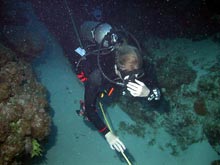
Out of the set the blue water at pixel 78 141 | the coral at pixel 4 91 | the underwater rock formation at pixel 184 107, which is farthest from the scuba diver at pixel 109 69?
the underwater rock formation at pixel 184 107

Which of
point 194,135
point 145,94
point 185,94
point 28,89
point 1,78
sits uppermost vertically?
point 1,78

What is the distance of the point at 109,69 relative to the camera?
4.51m

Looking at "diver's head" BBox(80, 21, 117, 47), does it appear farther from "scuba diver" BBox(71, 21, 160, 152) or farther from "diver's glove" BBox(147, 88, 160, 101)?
"diver's glove" BBox(147, 88, 160, 101)

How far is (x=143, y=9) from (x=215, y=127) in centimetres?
431

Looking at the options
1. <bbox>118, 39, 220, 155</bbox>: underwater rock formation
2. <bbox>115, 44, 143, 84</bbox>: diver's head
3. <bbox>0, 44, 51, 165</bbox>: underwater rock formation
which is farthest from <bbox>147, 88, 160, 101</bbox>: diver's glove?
<bbox>0, 44, 51, 165</bbox>: underwater rock formation

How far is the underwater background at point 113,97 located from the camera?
5.41 meters

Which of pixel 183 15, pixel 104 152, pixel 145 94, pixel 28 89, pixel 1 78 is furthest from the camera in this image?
pixel 183 15

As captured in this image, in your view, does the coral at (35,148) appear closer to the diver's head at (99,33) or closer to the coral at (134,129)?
the coral at (134,129)

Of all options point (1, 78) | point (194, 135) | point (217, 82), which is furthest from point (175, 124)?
point (1, 78)

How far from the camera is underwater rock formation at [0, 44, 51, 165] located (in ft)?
15.6

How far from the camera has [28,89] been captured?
5.67 meters

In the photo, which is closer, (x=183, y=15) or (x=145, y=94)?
(x=145, y=94)

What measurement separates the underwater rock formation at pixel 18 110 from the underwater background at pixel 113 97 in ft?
0.07

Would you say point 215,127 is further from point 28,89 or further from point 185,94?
point 28,89
